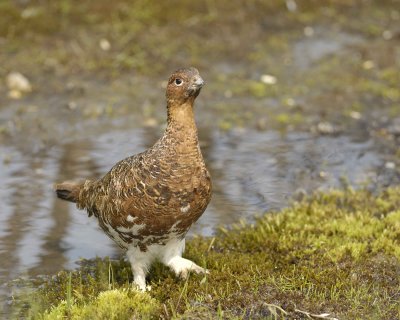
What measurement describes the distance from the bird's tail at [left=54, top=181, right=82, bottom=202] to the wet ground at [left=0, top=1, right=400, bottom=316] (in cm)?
59

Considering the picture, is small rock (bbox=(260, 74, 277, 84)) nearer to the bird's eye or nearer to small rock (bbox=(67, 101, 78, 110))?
small rock (bbox=(67, 101, 78, 110))

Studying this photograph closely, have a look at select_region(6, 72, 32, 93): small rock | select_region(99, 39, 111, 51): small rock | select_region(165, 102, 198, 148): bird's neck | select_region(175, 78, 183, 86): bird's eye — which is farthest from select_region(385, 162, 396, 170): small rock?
select_region(6, 72, 32, 93): small rock

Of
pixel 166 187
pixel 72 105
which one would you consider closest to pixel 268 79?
pixel 72 105

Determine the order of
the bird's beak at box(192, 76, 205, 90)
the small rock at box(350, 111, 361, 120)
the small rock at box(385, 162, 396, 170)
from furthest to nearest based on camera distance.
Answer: the small rock at box(350, 111, 361, 120) < the small rock at box(385, 162, 396, 170) < the bird's beak at box(192, 76, 205, 90)

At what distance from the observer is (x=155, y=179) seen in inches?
239

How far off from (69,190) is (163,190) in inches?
59.2

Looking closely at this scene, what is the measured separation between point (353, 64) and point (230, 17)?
2.07m

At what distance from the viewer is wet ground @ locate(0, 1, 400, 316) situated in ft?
28.0

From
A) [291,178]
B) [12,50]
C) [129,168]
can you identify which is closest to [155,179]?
[129,168]

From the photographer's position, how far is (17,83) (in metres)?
11.0

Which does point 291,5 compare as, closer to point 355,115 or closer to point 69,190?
point 355,115

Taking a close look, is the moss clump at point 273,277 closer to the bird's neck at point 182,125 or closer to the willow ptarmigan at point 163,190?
the willow ptarmigan at point 163,190

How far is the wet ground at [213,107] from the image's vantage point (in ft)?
28.0

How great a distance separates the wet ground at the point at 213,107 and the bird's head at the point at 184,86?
6.62 ft
